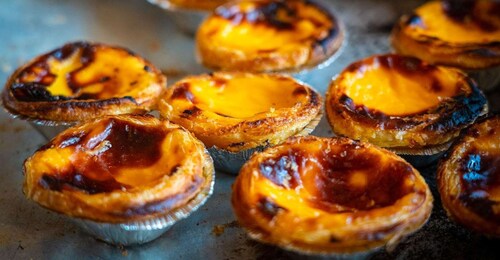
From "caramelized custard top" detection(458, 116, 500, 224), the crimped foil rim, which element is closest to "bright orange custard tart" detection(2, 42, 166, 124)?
the crimped foil rim

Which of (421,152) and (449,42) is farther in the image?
(449,42)

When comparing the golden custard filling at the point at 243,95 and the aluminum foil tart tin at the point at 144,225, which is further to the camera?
the golden custard filling at the point at 243,95

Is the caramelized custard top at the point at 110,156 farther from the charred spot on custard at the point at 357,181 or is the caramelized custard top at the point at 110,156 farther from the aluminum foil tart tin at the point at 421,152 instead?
the aluminum foil tart tin at the point at 421,152

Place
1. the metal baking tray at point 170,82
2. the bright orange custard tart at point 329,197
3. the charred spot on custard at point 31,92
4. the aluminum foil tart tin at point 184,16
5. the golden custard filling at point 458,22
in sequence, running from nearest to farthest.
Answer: the bright orange custard tart at point 329,197, the metal baking tray at point 170,82, the charred spot on custard at point 31,92, the golden custard filling at point 458,22, the aluminum foil tart tin at point 184,16

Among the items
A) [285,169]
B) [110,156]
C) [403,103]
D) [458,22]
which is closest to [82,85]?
[110,156]

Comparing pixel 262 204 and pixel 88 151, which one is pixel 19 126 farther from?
pixel 262 204

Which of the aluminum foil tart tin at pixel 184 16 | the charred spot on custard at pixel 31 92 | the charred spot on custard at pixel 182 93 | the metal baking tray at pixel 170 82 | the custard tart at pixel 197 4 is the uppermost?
the charred spot on custard at pixel 182 93

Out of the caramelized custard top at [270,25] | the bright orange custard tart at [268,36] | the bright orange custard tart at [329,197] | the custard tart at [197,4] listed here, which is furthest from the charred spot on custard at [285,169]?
the custard tart at [197,4]

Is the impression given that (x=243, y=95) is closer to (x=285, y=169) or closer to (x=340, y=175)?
(x=285, y=169)
